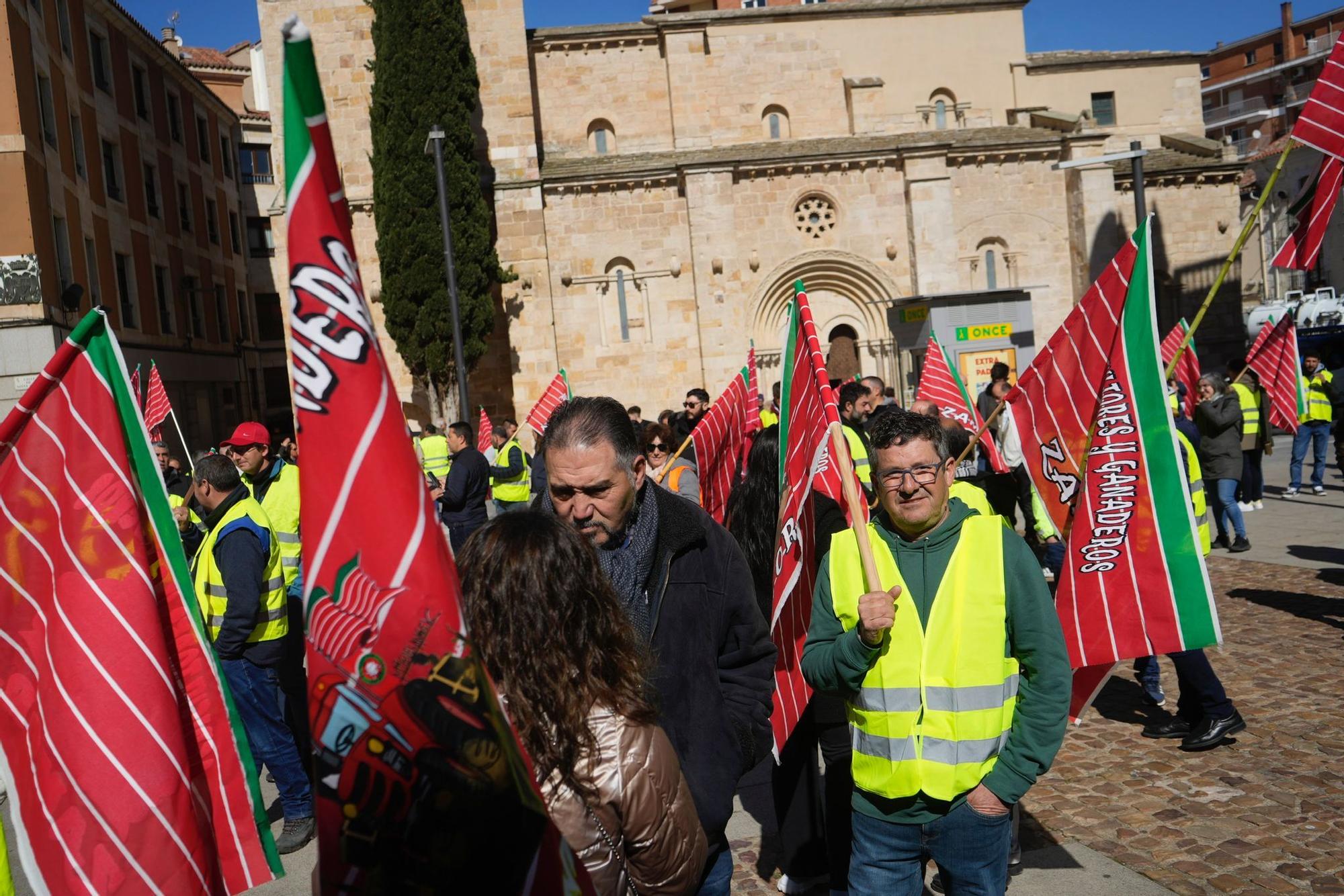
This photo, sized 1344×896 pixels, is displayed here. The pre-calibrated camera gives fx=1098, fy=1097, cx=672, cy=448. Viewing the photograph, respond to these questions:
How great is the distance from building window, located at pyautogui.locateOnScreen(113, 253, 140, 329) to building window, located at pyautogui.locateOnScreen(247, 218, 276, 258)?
14252 millimetres

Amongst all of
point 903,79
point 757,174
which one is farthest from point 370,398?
point 903,79

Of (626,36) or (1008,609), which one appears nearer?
(1008,609)

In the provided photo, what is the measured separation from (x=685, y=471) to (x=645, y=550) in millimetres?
4526

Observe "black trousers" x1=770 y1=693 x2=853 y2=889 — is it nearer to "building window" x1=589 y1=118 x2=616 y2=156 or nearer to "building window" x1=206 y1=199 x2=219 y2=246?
"building window" x1=589 y1=118 x2=616 y2=156

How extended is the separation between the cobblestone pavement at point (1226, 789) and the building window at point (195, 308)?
101 ft

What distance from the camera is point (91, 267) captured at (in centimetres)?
2464

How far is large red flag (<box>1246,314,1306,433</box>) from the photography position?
491 inches

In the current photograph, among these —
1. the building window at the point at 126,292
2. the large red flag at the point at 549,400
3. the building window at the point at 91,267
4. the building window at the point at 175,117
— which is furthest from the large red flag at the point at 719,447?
the building window at the point at 175,117

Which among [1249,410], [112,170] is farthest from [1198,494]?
[112,170]

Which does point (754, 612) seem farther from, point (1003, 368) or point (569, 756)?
point (1003, 368)

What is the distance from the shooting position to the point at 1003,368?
11508 mm

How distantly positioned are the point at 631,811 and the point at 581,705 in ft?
0.73

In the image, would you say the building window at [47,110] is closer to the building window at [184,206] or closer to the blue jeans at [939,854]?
the building window at [184,206]

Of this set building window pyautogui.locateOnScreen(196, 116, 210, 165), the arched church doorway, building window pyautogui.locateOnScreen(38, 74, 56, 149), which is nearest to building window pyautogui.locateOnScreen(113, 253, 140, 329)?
building window pyautogui.locateOnScreen(38, 74, 56, 149)
